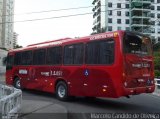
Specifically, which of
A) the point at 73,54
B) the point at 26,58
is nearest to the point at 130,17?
the point at 26,58

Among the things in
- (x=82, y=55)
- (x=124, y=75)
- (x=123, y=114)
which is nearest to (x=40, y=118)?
(x=123, y=114)

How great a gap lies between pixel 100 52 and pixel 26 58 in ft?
24.1

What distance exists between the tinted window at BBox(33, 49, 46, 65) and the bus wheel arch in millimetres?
1922

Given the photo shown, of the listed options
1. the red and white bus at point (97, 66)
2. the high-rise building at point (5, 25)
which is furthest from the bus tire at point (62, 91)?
the high-rise building at point (5, 25)

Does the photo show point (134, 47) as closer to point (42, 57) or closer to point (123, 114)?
point (123, 114)

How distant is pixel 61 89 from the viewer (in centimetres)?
1709

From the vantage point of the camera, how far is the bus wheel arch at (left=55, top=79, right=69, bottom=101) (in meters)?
16.6

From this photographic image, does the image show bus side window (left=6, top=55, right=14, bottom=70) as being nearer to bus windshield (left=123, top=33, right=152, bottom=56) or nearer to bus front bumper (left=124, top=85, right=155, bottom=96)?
bus windshield (left=123, top=33, right=152, bottom=56)

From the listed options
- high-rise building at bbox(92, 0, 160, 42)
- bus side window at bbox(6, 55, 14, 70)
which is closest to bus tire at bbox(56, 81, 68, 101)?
bus side window at bbox(6, 55, 14, 70)

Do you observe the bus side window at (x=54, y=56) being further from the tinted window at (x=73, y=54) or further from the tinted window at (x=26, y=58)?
the tinted window at (x=26, y=58)

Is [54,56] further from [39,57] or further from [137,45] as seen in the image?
[137,45]

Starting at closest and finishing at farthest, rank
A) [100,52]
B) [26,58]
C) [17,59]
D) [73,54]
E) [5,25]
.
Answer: [100,52]
[73,54]
[26,58]
[17,59]
[5,25]

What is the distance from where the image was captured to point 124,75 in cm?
1360

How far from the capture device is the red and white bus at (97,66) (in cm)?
1374
